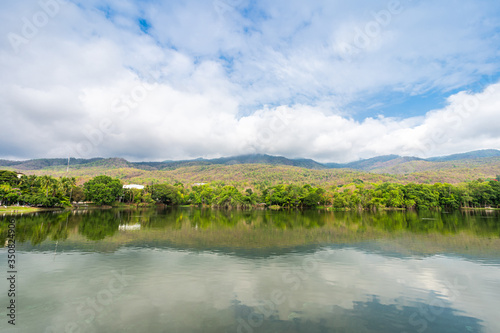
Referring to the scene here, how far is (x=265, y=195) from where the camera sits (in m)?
118

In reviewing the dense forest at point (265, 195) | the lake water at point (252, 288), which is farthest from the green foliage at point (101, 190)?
the lake water at point (252, 288)

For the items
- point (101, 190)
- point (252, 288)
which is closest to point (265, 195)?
point (101, 190)

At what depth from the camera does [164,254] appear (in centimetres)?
2016

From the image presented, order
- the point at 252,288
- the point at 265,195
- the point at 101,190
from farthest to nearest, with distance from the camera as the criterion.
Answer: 1. the point at 265,195
2. the point at 101,190
3. the point at 252,288

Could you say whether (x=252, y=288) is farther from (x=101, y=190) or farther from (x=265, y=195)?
(x=265, y=195)

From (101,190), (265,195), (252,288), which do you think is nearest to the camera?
(252,288)

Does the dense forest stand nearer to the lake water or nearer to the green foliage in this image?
the green foliage

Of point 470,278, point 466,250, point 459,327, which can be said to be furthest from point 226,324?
point 466,250

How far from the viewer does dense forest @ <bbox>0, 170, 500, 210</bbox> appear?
6756 cm

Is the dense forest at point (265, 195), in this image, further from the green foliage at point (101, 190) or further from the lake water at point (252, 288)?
the lake water at point (252, 288)

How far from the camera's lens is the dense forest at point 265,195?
67562 mm

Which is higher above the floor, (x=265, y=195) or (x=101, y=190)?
(x=101, y=190)

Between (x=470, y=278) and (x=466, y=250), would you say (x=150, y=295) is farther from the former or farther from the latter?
(x=466, y=250)

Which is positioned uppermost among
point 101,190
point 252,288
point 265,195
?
point 101,190
